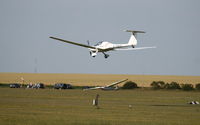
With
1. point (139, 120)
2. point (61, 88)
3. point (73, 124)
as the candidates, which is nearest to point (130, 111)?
point (139, 120)

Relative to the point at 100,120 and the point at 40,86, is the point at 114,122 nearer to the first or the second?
the point at 100,120

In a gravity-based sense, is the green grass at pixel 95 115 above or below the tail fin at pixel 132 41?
below

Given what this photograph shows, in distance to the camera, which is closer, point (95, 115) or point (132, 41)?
point (95, 115)

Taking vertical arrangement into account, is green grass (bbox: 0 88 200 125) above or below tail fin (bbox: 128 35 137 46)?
below

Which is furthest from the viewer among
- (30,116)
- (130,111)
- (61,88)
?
(61,88)

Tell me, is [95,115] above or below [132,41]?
below

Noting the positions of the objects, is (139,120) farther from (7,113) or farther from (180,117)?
(7,113)

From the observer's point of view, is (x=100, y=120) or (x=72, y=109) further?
(x=72, y=109)

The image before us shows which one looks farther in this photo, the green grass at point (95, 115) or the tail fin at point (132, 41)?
the tail fin at point (132, 41)

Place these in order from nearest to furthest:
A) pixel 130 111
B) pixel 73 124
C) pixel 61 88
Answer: pixel 73 124
pixel 130 111
pixel 61 88

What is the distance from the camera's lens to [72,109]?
57.8m

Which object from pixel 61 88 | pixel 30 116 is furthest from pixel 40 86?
pixel 30 116

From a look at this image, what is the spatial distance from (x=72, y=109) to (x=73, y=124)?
1261cm

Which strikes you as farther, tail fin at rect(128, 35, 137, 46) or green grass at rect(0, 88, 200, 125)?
tail fin at rect(128, 35, 137, 46)
